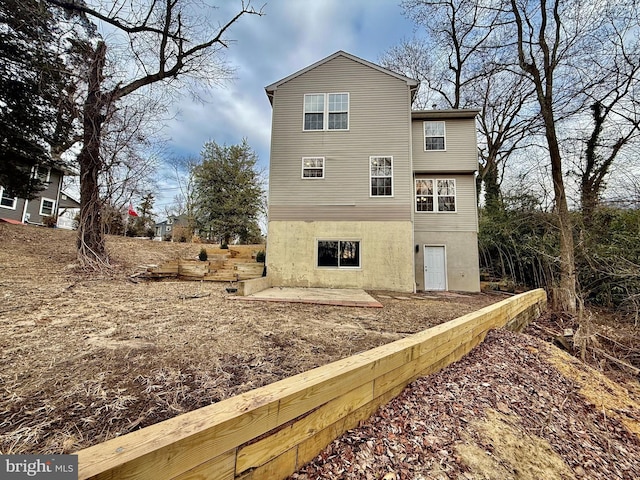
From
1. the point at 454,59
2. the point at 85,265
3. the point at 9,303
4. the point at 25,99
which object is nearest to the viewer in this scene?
the point at 9,303

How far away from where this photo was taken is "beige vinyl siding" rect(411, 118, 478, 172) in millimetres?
10367

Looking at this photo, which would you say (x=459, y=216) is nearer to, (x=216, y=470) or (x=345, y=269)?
(x=345, y=269)

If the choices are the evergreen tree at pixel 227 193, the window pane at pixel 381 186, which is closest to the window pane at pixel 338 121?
the window pane at pixel 381 186

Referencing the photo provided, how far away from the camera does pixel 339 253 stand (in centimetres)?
915

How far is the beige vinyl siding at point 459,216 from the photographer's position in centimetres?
1024

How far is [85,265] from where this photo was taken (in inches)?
285

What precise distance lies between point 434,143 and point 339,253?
19.7ft

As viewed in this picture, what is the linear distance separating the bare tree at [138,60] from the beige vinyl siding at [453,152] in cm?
765

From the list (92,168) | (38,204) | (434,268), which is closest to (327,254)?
(434,268)

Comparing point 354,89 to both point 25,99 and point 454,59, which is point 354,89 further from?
point 25,99

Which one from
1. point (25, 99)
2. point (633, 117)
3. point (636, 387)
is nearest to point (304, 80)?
point (25, 99)

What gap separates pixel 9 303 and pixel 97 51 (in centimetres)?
765

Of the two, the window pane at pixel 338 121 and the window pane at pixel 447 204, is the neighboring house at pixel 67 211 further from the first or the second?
the window pane at pixel 447 204

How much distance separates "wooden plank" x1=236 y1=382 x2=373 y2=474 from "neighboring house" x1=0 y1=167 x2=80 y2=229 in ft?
59.2
